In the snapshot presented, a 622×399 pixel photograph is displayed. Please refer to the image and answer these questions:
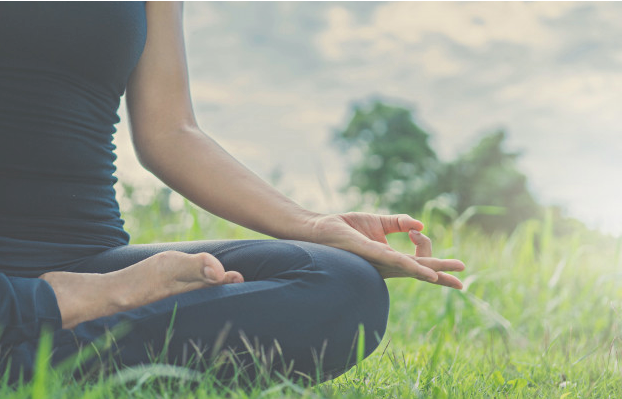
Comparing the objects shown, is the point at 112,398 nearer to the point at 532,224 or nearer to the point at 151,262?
the point at 151,262

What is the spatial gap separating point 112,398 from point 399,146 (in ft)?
77.6

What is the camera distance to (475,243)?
518 cm

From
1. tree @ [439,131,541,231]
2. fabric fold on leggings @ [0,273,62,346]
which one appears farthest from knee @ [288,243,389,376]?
tree @ [439,131,541,231]

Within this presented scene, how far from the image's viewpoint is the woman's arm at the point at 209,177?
1.48 metres

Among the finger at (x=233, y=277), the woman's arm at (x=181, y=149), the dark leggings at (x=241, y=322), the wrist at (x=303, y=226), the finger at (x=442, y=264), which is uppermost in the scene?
the woman's arm at (x=181, y=149)

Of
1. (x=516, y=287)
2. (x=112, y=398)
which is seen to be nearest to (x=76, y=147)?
(x=112, y=398)

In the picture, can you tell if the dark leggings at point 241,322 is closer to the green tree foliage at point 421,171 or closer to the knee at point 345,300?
the knee at point 345,300

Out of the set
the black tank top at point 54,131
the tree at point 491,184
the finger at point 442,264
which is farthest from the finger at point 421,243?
the tree at point 491,184

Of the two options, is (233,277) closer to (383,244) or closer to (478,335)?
(383,244)

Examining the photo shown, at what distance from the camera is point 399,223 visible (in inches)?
62.9

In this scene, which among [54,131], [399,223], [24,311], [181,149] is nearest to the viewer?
[24,311]

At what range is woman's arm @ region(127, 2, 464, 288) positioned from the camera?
4.85 ft

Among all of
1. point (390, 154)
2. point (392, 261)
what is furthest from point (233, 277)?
point (390, 154)

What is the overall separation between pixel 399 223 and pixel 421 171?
23.3 m
